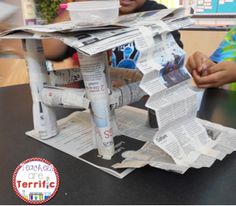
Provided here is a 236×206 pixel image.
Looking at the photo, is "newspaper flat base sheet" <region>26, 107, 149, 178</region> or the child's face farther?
the child's face

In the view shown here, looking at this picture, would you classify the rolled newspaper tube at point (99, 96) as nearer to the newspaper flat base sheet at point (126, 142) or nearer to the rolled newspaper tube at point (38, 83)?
the newspaper flat base sheet at point (126, 142)

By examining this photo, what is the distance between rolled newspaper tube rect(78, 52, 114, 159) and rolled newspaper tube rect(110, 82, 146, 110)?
0.07 feet

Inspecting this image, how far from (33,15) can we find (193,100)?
198 cm

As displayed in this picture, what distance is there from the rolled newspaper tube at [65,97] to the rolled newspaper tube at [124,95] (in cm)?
5

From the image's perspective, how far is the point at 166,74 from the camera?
0.50 meters

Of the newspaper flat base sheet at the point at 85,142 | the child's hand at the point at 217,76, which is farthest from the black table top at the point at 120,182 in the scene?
the child's hand at the point at 217,76

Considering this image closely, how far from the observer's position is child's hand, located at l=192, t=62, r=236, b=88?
3.07 feet

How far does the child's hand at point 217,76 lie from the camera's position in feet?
3.07

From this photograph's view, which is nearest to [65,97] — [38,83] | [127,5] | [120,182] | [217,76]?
[38,83]

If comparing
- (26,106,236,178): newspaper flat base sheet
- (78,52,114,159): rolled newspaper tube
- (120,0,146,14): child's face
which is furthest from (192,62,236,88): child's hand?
(78,52,114,159): rolled newspaper tube

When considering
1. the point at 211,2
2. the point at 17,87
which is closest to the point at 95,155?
the point at 17,87

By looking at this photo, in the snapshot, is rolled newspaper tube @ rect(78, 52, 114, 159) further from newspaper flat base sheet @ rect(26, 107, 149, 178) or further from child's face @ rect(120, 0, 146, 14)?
child's face @ rect(120, 0, 146, 14)

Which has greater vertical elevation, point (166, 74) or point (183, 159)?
point (166, 74)

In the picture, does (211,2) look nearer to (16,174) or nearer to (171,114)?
(171,114)
